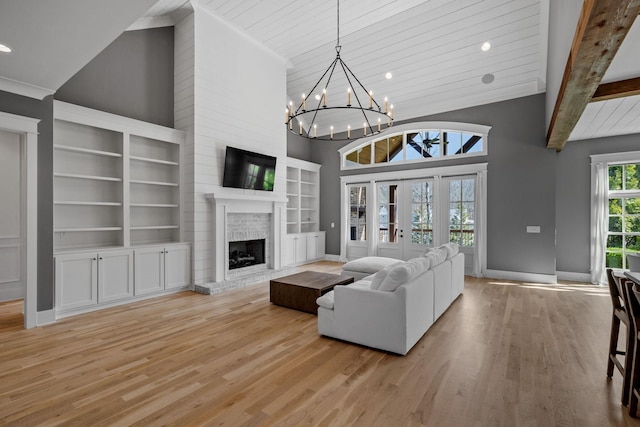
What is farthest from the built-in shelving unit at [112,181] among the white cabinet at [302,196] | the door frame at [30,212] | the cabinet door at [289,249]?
the white cabinet at [302,196]

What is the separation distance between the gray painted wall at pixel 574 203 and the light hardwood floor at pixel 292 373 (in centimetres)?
253

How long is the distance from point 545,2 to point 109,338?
7139mm

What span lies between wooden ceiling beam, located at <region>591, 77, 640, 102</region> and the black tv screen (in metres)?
5.05

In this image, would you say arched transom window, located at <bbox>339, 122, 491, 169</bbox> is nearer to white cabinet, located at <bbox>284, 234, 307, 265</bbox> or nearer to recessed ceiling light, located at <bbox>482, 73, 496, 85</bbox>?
recessed ceiling light, located at <bbox>482, 73, 496, 85</bbox>

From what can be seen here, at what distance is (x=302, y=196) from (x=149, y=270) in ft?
14.6

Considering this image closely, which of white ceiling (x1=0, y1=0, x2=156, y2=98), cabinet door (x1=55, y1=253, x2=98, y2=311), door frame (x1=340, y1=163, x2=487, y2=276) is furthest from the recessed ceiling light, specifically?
cabinet door (x1=55, y1=253, x2=98, y2=311)

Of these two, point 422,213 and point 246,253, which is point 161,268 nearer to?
point 246,253

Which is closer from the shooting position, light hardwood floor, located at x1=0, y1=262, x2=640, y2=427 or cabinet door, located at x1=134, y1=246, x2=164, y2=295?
light hardwood floor, located at x1=0, y1=262, x2=640, y2=427

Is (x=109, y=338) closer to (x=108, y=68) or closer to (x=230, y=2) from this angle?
(x=108, y=68)

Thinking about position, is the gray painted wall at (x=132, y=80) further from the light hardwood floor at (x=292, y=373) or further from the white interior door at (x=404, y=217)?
the white interior door at (x=404, y=217)

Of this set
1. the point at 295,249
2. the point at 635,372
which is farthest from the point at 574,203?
the point at 295,249

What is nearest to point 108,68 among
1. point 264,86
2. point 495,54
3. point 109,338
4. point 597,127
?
point 264,86

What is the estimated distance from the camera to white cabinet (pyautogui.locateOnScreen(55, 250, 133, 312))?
3.85 metres

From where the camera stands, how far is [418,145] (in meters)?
7.22
